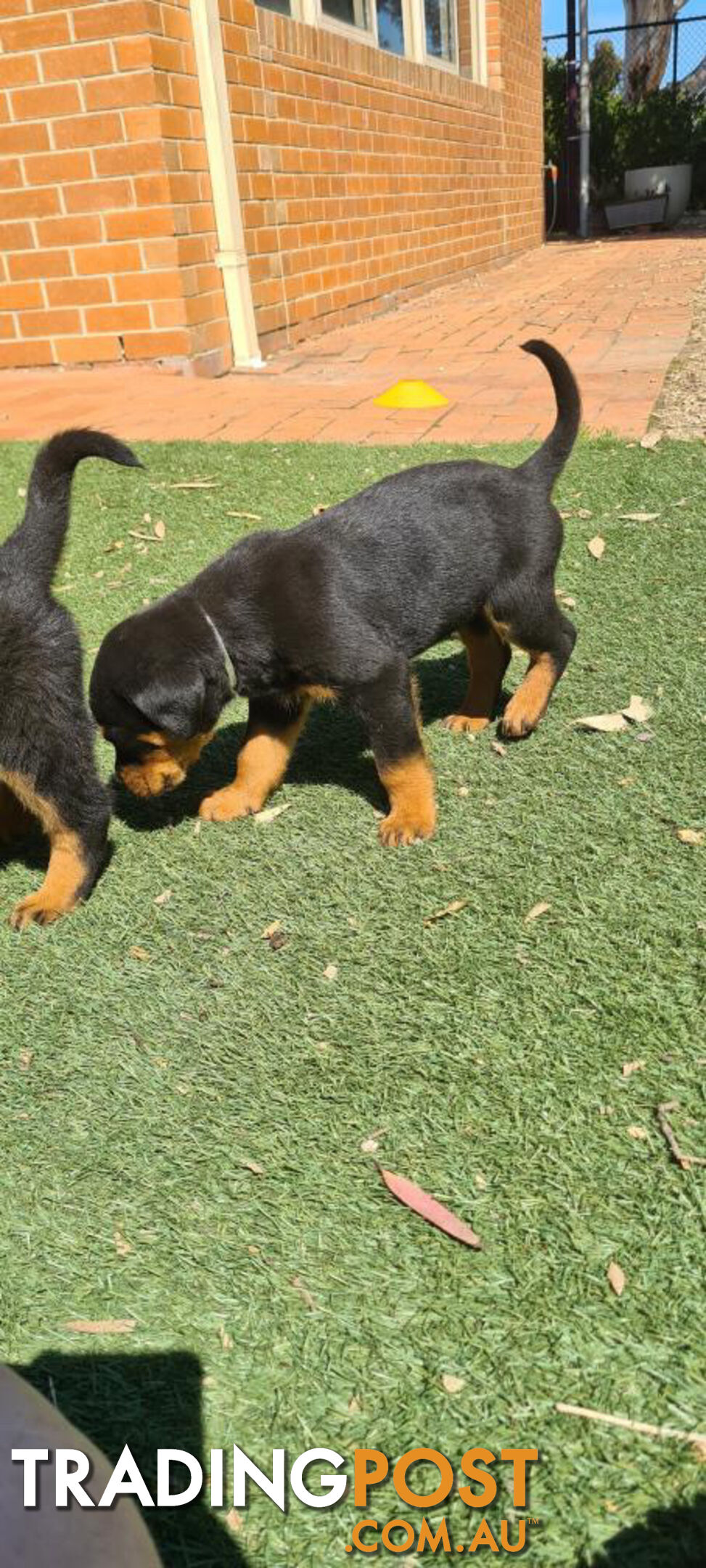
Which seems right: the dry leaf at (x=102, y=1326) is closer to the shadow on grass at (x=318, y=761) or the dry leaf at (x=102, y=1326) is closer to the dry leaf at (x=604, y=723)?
the shadow on grass at (x=318, y=761)

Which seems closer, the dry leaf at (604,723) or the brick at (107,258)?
the dry leaf at (604,723)

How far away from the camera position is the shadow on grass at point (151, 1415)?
1.36 m

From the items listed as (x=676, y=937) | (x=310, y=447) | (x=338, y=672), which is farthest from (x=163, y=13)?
(x=676, y=937)

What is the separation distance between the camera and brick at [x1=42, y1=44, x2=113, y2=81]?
674 centimetres

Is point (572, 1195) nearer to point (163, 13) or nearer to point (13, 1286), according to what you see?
point (13, 1286)

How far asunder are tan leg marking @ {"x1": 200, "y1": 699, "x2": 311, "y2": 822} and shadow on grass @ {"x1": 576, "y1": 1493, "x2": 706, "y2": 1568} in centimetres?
205

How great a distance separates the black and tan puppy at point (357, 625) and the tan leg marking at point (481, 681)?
0.58ft

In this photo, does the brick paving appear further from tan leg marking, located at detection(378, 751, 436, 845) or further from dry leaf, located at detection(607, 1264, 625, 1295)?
dry leaf, located at detection(607, 1264, 625, 1295)

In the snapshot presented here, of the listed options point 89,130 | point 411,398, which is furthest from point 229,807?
point 89,130

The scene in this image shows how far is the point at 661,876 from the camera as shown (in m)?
2.53

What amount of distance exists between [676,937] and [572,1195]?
74 centimetres

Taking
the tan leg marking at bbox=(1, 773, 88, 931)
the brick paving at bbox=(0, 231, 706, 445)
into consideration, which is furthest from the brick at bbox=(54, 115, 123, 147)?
the tan leg marking at bbox=(1, 773, 88, 931)

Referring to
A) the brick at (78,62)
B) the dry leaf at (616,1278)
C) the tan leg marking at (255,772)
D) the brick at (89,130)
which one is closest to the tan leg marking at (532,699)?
the tan leg marking at (255,772)

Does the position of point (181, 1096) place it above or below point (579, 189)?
below
